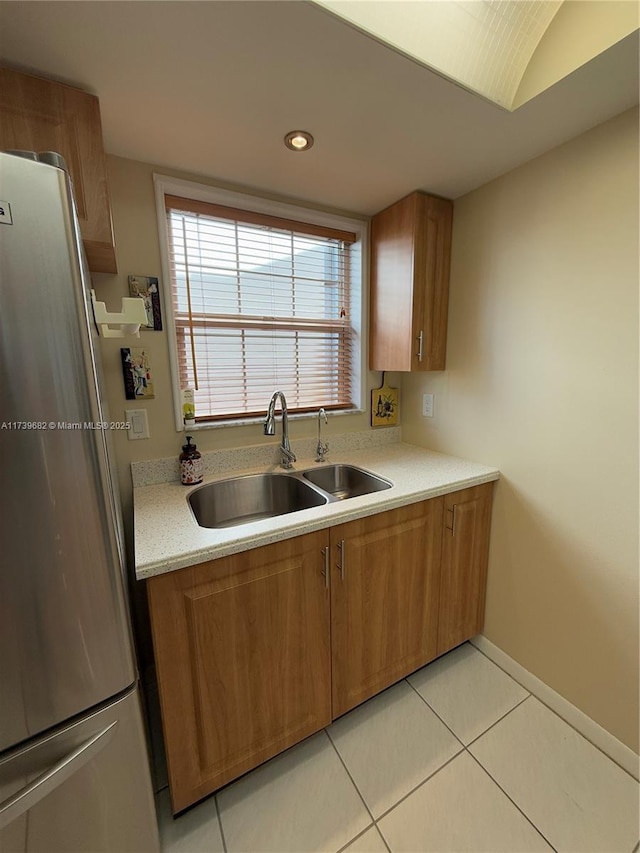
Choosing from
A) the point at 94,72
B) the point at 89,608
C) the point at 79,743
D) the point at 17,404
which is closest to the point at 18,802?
the point at 79,743

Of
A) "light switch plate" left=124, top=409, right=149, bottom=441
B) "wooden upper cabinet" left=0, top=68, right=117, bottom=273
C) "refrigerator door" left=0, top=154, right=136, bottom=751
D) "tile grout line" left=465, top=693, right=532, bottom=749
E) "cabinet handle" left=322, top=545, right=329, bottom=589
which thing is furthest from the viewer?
"light switch plate" left=124, top=409, right=149, bottom=441

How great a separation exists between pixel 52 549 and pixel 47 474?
148 millimetres

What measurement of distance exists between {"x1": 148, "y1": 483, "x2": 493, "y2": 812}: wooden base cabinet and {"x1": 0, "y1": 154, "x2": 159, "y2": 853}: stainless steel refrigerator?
0.67ft

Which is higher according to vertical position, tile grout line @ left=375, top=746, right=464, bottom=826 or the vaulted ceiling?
the vaulted ceiling

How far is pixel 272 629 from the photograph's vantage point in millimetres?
1122

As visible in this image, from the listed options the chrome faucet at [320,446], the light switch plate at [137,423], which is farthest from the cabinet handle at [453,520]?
the light switch plate at [137,423]

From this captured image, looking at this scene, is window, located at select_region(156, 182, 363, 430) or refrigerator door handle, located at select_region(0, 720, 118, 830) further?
window, located at select_region(156, 182, 363, 430)

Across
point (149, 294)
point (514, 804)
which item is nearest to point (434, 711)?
Answer: point (514, 804)

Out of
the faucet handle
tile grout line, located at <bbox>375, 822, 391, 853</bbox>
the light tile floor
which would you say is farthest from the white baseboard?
the faucet handle

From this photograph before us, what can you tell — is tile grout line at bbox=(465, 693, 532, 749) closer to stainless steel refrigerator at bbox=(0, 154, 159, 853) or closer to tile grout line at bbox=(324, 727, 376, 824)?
tile grout line at bbox=(324, 727, 376, 824)

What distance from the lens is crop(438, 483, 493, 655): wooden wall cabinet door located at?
1.51m

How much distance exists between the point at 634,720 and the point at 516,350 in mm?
1417

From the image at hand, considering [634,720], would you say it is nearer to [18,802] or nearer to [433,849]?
[433,849]

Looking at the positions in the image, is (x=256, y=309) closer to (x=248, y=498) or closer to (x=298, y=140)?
(x=298, y=140)
